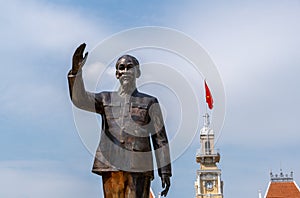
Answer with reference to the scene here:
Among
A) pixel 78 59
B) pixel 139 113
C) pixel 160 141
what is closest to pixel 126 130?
pixel 139 113

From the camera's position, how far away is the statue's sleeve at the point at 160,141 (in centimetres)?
816

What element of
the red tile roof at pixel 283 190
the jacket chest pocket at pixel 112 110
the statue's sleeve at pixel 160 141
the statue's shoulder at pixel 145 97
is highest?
the red tile roof at pixel 283 190

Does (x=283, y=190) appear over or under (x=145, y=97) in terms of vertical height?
over

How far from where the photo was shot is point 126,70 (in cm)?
824

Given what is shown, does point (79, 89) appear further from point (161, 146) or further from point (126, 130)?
point (161, 146)

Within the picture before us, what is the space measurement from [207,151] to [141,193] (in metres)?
73.6

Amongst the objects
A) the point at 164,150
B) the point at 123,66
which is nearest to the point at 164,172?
the point at 164,150

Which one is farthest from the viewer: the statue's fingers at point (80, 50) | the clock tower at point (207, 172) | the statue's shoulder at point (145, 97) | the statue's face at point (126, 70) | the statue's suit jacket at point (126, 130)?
the clock tower at point (207, 172)

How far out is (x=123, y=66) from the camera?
325 inches

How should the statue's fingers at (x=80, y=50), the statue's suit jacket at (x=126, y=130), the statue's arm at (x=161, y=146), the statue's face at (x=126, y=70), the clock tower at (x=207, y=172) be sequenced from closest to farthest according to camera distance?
the statue's fingers at (x=80, y=50) < the statue's suit jacket at (x=126, y=130) < the statue's arm at (x=161, y=146) < the statue's face at (x=126, y=70) < the clock tower at (x=207, y=172)

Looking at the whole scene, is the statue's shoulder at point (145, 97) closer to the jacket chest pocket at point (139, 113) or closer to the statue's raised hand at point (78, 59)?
the jacket chest pocket at point (139, 113)

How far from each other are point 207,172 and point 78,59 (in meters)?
73.6

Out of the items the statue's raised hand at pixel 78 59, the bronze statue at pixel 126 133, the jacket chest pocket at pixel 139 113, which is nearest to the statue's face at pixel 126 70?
the bronze statue at pixel 126 133

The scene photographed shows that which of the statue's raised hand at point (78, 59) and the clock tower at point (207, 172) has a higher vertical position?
the clock tower at point (207, 172)
